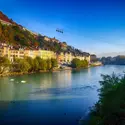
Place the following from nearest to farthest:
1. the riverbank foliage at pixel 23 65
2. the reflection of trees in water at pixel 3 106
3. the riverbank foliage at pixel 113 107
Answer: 1. the riverbank foliage at pixel 113 107
2. the reflection of trees in water at pixel 3 106
3. the riverbank foliage at pixel 23 65

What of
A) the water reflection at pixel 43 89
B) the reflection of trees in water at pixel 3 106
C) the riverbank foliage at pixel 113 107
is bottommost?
the reflection of trees in water at pixel 3 106

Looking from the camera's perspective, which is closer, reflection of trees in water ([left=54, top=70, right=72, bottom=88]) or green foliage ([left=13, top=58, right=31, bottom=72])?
reflection of trees in water ([left=54, top=70, right=72, bottom=88])

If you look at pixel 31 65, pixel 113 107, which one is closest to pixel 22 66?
pixel 31 65

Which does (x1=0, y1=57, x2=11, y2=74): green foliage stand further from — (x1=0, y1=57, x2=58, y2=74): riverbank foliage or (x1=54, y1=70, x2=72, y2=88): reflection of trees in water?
(x1=54, y1=70, x2=72, y2=88): reflection of trees in water

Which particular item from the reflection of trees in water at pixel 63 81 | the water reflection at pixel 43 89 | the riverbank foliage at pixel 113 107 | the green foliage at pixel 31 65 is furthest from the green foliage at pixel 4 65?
the riverbank foliage at pixel 113 107

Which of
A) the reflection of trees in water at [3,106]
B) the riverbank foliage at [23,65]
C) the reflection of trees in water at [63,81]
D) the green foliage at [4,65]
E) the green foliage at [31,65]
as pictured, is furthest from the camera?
the green foliage at [31,65]

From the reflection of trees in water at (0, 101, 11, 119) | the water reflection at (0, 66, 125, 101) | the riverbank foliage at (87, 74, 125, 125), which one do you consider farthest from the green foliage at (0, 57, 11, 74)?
the riverbank foliage at (87, 74, 125, 125)

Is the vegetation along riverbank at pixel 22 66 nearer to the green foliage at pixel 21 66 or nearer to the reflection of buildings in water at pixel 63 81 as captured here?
the green foliage at pixel 21 66

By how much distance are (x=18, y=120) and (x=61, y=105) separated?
2.65m

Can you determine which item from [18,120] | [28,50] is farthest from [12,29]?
[18,120]

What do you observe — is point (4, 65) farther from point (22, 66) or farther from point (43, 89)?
point (43, 89)

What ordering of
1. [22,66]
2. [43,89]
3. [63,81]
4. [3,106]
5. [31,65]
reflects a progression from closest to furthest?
[3,106]
[43,89]
[63,81]
[22,66]
[31,65]

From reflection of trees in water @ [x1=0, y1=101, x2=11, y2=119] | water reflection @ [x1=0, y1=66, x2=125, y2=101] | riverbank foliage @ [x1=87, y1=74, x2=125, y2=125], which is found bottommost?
reflection of trees in water @ [x1=0, y1=101, x2=11, y2=119]

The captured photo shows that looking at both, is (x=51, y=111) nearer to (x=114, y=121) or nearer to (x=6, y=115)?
(x=6, y=115)
